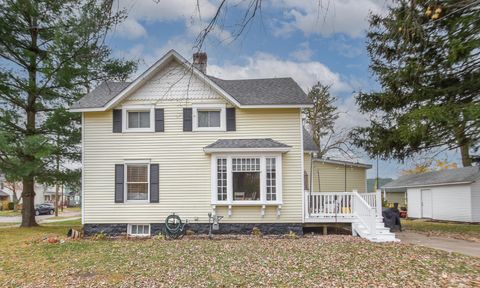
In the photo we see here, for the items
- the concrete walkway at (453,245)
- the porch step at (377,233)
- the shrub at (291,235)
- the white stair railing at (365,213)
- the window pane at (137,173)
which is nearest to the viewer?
the concrete walkway at (453,245)

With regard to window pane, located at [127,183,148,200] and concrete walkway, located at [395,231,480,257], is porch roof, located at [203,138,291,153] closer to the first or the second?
window pane, located at [127,183,148,200]

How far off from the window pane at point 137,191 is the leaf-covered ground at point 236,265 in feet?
7.91

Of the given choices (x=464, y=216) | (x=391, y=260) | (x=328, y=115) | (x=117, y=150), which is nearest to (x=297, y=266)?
(x=391, y=260)

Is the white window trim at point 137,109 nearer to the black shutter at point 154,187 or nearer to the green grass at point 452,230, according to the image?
the black shutter at point 154,187

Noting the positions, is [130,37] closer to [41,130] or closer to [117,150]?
[117,150]

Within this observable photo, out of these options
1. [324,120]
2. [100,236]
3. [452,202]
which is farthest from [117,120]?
[452,202]

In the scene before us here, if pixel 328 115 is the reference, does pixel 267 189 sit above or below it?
below

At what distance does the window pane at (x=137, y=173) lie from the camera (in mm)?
14414

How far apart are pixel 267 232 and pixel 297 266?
555cm

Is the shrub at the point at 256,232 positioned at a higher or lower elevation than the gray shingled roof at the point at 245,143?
lower

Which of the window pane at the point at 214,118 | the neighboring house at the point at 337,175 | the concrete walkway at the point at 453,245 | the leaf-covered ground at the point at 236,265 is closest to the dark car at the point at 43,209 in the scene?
the leaf-covered ground at the point at 236,265

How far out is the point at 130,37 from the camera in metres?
3.96

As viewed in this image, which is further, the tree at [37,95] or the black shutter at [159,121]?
the tree at [37,95]

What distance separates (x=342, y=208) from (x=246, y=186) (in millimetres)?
3455
